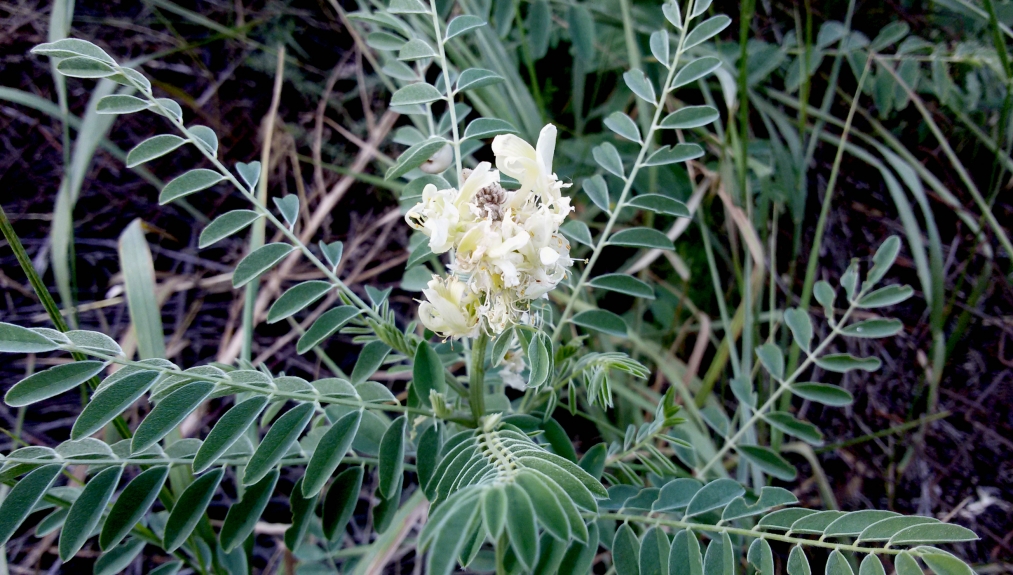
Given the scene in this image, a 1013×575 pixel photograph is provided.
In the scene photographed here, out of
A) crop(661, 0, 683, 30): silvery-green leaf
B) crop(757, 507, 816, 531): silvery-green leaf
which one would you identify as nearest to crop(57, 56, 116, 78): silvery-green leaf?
crop(661, 0, 683, 30): silvery-green leaf

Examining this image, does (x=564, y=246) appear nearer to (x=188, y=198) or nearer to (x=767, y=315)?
(x=767, y=315)

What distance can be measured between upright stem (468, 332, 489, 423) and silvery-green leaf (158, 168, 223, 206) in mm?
458

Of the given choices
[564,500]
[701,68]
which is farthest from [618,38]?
[564,500]

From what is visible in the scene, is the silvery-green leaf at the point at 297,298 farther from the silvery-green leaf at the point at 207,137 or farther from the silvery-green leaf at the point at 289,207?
the silvery-green leaf at the point at 207,137

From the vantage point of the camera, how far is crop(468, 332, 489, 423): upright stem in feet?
3.01

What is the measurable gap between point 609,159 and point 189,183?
686 mm

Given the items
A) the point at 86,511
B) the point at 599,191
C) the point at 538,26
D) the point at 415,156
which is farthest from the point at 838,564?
the point at 538,26

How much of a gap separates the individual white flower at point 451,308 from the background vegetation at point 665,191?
29.3 inches

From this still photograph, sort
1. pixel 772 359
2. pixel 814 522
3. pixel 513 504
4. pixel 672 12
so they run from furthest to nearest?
pixel 772 359 < pixel 672 12 < pixel 814 522 < pixel 513 504

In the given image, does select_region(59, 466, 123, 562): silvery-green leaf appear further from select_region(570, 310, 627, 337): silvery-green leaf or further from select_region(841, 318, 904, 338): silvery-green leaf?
select_region(841, 318, 904, 338): silvery-green leaf

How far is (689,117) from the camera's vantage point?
3.70 feet

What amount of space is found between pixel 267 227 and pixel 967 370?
204 cm

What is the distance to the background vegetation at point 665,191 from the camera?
5.15ft

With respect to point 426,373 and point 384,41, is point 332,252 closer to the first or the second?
point 426,373
